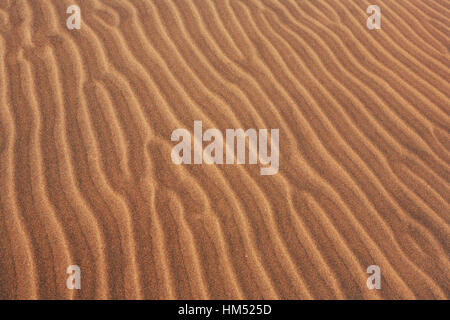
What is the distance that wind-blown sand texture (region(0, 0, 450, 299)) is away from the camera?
2.20 metres

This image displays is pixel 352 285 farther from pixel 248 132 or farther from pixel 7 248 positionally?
pixel 7 248

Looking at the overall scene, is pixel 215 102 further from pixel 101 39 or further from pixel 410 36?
pixel 410 36

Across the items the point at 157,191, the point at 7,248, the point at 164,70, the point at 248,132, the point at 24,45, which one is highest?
the point at 24,45

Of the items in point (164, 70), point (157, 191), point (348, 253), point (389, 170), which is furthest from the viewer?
point (164, 70)

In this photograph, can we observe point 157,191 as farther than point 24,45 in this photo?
No

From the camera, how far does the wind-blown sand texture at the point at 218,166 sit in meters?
2.20

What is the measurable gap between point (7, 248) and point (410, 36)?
3.60 metres

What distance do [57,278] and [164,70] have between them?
1749 millimetres

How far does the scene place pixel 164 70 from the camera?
3.23 m

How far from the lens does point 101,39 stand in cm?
342

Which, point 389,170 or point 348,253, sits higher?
point 389,170

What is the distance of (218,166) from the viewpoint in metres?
2.67
